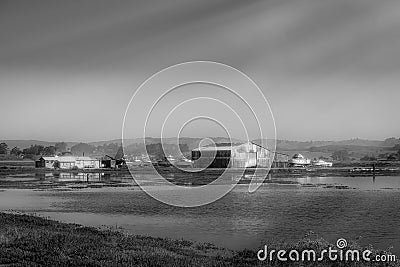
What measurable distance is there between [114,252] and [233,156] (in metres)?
132

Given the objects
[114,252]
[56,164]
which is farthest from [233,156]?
[114,252]

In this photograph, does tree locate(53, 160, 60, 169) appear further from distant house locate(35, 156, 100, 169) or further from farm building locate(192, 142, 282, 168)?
farm building locate(192, 142, 282, 168)

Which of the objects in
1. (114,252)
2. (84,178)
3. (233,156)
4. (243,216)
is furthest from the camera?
(233,156)

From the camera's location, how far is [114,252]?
21.5m

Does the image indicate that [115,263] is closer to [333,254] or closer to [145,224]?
[333,254]

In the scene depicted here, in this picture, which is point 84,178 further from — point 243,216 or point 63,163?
point 243,216

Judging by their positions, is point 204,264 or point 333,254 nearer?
point 204,264

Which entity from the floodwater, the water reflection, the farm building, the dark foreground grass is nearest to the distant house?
the farm building

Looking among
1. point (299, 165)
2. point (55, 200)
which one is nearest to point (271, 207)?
point (55, 200)

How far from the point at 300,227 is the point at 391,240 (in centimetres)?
722

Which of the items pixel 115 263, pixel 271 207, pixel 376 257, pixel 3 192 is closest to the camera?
pixel 115 263

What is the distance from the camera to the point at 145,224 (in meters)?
36.8

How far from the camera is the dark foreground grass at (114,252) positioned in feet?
62.7

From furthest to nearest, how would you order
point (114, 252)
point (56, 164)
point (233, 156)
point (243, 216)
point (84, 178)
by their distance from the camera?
point (56, 164) < point (233, 156) < point (84, 178) < point (243, 216) < point (114, 252)
